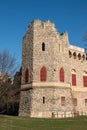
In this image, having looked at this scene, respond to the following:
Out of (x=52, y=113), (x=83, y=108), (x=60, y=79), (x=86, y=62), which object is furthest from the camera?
(x=86, y=62)

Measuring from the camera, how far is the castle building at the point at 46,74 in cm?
3859

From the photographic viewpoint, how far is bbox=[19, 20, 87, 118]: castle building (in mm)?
38594

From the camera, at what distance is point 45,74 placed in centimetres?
4000

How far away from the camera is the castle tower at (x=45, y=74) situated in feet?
127

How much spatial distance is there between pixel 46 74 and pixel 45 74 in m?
0.16

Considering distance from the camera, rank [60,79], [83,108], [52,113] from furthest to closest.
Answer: [83,108]
[60,79]
[52,113]

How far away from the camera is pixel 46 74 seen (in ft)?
131

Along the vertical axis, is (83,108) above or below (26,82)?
below

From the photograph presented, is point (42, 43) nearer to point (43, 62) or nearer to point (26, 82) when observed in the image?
point (43, 62)

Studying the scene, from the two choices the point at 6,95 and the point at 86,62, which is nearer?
the point at 6,95

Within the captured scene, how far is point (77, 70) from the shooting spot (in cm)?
4672

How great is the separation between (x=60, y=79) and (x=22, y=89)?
6527mm

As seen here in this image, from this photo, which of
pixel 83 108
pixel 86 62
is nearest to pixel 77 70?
pixel 86 62

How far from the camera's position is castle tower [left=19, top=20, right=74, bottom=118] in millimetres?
38594
